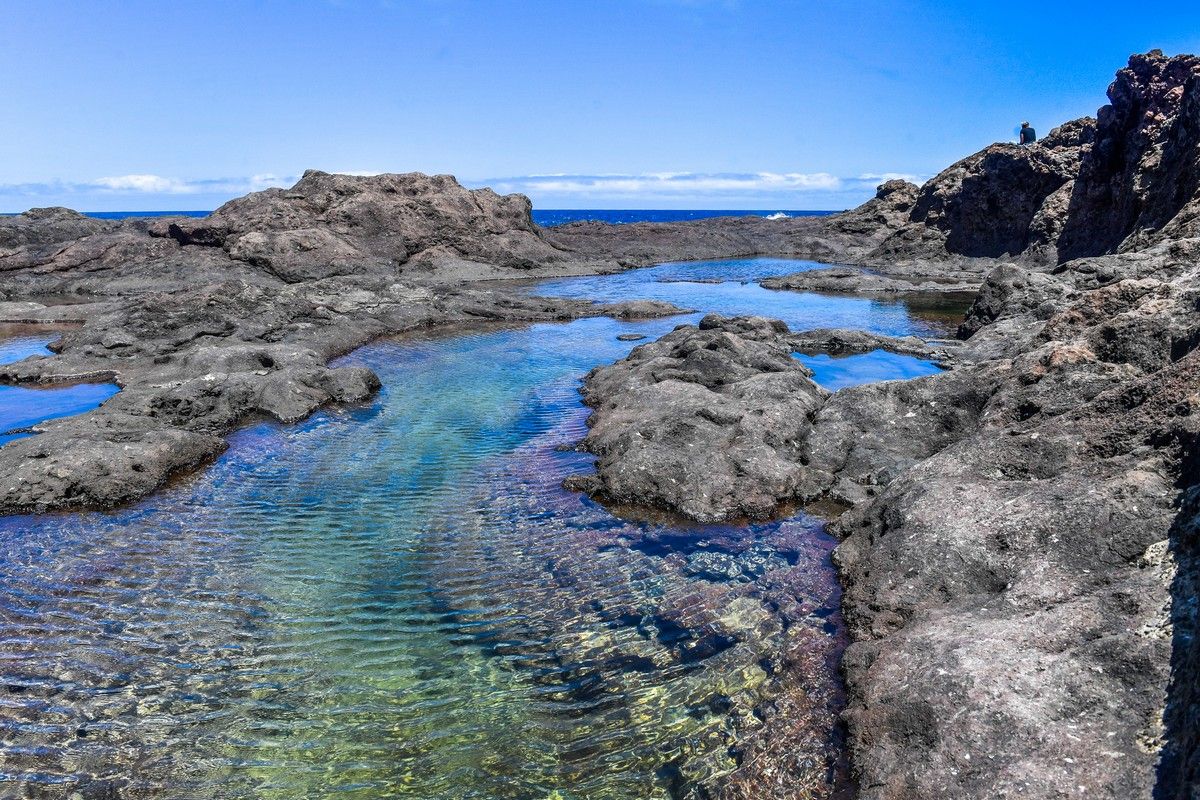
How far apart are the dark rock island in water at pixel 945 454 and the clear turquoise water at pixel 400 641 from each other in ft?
3.05

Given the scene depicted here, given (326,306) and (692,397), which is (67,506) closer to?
(692,397)

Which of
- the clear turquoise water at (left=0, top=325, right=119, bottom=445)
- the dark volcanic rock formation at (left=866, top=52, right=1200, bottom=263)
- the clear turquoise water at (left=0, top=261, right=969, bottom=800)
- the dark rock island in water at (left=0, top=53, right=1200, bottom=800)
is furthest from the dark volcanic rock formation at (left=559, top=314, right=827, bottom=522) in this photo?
the clear turquoise water at (left=0, top=325, right=119, bottom=445)

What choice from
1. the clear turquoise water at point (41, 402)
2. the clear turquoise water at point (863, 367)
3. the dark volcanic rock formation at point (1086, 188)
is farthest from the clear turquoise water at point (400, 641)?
the dark volcanic rock formation at point (1086, 188)

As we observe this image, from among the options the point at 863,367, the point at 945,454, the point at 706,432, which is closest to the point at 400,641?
the point at 706,432

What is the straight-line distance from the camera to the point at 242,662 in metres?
8.59

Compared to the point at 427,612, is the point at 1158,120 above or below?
above

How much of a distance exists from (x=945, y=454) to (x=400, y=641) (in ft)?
27.7

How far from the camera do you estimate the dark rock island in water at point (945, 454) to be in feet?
20.1

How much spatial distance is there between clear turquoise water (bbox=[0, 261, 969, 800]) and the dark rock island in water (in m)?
0.93

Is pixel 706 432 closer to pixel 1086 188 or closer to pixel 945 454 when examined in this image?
pixel 945 454

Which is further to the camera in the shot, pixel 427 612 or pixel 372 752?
pixel 427 612

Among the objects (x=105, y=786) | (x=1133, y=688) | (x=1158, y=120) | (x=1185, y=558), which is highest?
(x=1158, y=120)

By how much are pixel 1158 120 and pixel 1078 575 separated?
144 feet

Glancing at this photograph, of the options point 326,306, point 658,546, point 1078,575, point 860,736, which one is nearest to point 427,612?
point 658,546
